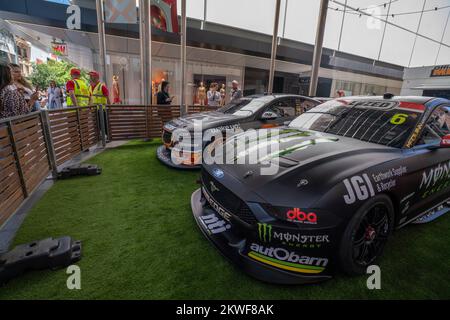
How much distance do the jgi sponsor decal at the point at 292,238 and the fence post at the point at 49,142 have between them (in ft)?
11.8

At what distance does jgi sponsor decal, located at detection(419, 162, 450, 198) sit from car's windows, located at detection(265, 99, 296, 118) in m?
2.86

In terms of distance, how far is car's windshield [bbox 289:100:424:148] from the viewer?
2311 millimetres

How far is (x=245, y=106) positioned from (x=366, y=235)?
12.0 feet

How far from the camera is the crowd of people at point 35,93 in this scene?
300 cm

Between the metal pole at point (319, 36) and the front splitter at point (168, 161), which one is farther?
the metal pole at point (319, 36)

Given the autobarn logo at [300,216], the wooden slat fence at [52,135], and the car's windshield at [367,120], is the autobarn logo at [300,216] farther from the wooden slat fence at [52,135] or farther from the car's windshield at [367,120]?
the wooden slat fence at [52,135]

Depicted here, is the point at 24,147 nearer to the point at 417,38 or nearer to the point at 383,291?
the point at 383,291

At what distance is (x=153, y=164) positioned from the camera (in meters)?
4.75

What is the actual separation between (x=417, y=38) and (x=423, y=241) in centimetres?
2289

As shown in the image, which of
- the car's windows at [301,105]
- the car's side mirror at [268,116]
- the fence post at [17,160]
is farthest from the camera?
the car's windows at [301,105]

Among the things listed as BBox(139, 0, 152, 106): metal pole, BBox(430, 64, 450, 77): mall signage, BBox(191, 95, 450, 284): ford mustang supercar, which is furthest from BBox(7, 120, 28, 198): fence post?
BBox(430, 64, 450, 77): mall signage

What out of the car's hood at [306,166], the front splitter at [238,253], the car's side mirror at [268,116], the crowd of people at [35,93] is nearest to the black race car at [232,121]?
the car's side mirror at [268,116]
